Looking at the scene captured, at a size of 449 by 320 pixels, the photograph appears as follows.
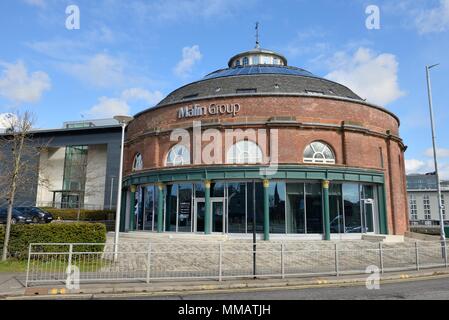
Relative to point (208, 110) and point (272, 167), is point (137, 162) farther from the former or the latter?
point (272, 167)

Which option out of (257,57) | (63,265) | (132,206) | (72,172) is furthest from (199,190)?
(72,172)

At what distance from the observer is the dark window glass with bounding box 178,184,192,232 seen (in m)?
24.3

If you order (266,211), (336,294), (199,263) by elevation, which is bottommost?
(336,294)

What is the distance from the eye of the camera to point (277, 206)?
22.9 meters

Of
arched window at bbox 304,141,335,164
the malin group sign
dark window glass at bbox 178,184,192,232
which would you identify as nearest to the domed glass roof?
the malin group sign

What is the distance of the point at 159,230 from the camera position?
24.8 meters

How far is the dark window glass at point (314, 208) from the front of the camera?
2297cm

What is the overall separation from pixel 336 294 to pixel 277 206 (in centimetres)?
1351

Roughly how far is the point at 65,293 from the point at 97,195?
4444cm

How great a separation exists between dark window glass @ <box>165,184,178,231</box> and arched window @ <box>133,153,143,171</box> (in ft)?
14.1

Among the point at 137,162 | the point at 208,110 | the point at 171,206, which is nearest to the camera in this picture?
the point at 208,110

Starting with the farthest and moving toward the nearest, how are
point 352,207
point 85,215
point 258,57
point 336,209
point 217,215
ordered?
1. point 85,215
2. point 258,57
3. point 352,207
4. point 336,209
5. point 217,215
